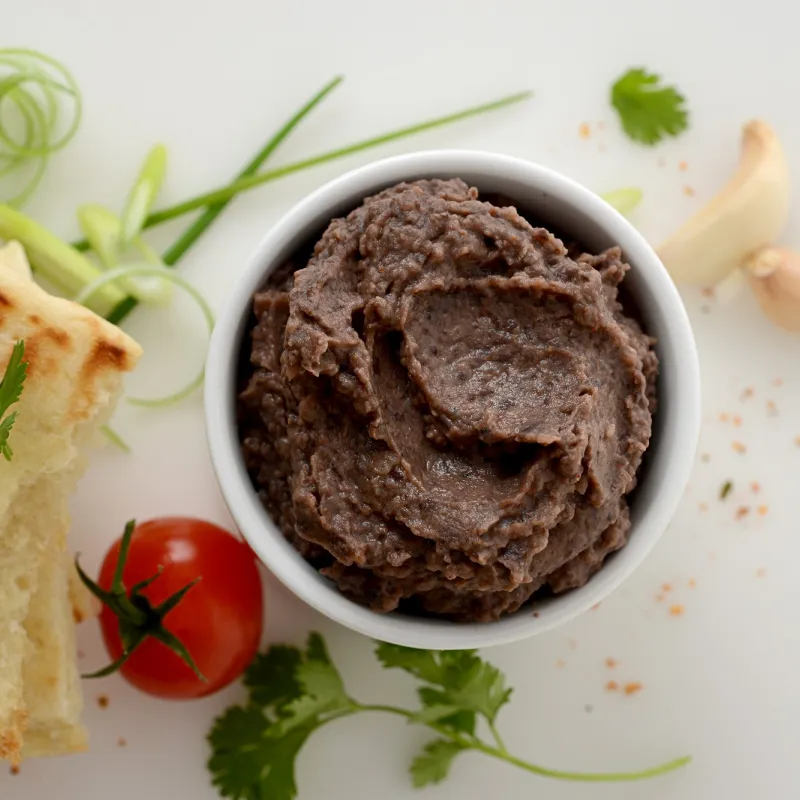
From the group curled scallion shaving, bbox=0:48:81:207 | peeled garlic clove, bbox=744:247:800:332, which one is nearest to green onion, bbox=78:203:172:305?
curled scallion shaving, bbox=0:48:81:207

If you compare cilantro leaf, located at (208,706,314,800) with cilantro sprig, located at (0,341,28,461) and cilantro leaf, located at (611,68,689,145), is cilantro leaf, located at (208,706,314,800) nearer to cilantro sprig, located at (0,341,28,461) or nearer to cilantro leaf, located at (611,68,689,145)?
cilantro sprig, located at (0,341,28,461)

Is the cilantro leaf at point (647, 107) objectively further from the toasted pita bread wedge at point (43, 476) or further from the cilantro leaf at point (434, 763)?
the cilantro leaf at point (434, 763)

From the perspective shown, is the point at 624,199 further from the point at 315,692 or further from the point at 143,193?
the point at 315,692

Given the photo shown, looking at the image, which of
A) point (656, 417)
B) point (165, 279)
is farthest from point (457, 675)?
point (165, 279)

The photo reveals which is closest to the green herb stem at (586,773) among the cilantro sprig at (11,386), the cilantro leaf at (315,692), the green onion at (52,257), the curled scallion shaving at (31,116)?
the cilantro leaf at (315,692)

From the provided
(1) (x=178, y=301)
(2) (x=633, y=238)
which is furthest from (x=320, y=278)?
(1) (x=178, y=301)

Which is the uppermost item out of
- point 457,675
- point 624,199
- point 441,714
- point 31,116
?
point 31,116

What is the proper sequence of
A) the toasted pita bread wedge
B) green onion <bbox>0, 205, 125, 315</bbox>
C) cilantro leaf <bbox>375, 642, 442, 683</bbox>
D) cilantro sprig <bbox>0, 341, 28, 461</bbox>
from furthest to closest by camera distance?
green onion <bbox>0, 205, 125, 315</bbox> → cilantro leaf <bbox>375, 642, 442, 683</bbox> → the toasted pita bread wedge → cilantro sprig <bbox>0, 341, 28, 461</bbox>
